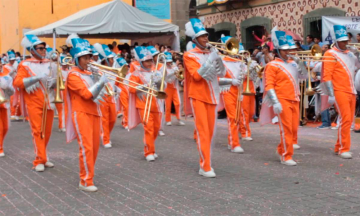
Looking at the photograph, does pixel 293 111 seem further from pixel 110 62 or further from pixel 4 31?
pixel 4 31

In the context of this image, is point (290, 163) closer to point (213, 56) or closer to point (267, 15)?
point (213, 56)

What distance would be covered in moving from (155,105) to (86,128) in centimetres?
244

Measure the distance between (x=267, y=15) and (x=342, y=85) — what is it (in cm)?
1134

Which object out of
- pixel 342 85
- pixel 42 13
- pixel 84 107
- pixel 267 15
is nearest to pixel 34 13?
pixel 42 13

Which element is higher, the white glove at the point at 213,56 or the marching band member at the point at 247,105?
the white glove at the point at 213,56

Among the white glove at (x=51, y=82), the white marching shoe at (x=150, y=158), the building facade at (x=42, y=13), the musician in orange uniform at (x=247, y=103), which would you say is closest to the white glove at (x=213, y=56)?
the white marching shoe at (x=150, y=158)

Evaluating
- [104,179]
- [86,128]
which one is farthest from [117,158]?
[86,128]

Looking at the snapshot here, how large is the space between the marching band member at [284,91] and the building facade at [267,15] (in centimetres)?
840

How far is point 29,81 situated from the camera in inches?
344

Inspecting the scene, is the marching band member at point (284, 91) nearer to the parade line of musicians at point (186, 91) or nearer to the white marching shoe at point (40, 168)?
the parade line of musicians at point (186, 91)

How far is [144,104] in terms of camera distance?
970 cm

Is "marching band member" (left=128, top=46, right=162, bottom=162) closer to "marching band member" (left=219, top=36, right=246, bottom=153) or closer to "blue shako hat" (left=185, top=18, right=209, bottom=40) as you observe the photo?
"marching band member" (left=219, top=36, right=246, bottom=153)

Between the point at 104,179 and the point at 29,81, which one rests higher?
the point at 29,81

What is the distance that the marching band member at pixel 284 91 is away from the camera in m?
8.75
